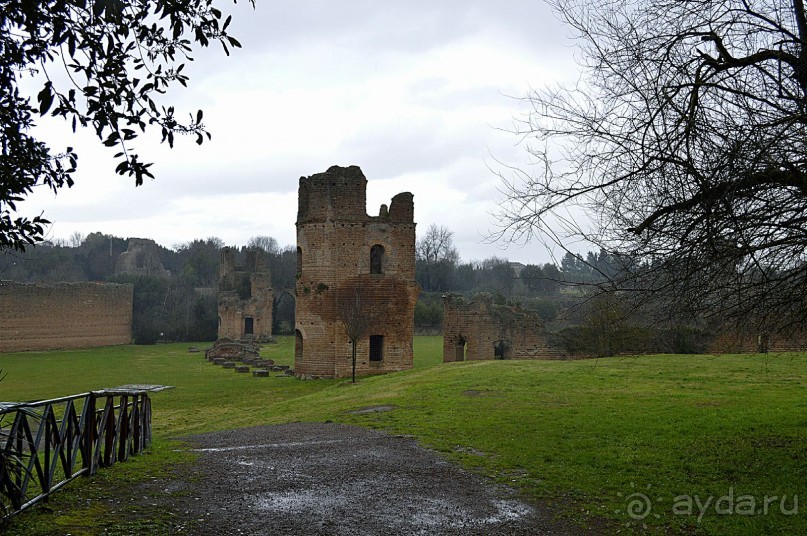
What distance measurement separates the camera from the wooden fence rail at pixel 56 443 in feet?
19.6

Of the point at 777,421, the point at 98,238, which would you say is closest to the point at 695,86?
the point at 777,421

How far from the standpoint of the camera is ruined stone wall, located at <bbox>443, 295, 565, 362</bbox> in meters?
33.6

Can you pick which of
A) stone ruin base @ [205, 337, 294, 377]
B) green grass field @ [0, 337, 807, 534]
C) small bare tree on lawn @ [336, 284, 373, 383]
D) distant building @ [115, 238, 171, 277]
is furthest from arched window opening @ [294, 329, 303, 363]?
distant building @ [115, 238, 171, 277]

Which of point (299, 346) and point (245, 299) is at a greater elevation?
point (245, 299)

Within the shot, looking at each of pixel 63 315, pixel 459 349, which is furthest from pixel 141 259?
Answer: pixel 459 349

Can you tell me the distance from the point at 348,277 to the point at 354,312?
1.72m

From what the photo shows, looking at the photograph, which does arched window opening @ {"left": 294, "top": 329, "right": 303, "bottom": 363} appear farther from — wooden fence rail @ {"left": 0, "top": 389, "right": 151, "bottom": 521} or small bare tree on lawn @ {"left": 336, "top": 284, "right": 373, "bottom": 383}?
wooden fence rail @ {"left": 0, "top": 389, "right": 151, "bottom": 521}

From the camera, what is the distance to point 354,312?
29047 mm

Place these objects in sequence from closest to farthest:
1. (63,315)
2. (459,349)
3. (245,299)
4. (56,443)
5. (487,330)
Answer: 1. (56,443)
2. (487,330)
3. (459,349)
4. (63,315)
5. (245,299)

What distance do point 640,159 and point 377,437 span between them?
6.37m

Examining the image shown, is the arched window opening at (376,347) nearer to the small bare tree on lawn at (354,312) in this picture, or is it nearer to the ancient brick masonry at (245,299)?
the small bare tree on lawn at (354,312)

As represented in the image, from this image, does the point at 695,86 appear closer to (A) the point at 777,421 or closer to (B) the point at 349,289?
(A) the point at 777,421

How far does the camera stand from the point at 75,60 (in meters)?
5.40

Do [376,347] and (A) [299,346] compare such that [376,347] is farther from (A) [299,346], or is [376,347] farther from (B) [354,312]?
(A) [299,346]
